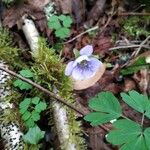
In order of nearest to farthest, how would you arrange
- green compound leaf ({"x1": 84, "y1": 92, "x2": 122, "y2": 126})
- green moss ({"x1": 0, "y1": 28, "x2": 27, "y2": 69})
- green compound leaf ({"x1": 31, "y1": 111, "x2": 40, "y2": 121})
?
green compound leaf ({"x1": 84, "y1": 92, "x2": 122, "y2": 126}) → green compound leaf ({"x1": 31, "y1": 111, "x2": 40, "y2": 121}) → green moss ({"x1": 0, "y1": 28, "x2": 27, "y2": 69})

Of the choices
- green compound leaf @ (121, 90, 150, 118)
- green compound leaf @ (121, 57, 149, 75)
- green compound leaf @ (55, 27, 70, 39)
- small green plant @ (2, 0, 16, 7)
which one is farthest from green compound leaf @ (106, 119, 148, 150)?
small green plant @ (2, 0, 16, 7)

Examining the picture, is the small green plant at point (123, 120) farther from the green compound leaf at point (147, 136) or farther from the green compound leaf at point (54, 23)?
the green compound leaf at point (54, 23)

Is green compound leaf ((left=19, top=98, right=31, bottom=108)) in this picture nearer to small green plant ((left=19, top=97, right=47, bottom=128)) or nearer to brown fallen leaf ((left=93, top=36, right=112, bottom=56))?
small green plant ((left=19, top=97, right=47, bottom=128))

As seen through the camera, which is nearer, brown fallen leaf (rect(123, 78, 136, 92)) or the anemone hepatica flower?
the anemone hepatica flower

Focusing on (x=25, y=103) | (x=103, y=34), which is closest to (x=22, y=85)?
(x=25, y=103)

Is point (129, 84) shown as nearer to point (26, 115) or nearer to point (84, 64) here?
point (84, 64)

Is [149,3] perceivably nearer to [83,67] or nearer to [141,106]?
[83,67]
